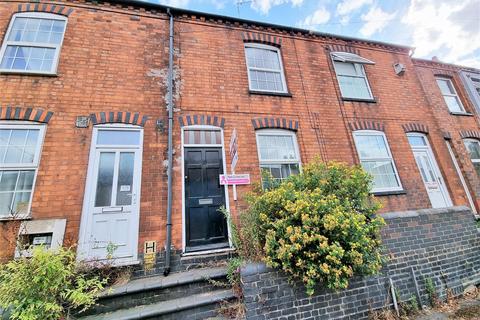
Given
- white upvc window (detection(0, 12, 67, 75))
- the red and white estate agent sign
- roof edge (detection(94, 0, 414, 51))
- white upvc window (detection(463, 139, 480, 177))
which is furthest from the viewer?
white upvc window (detection(463, 139, 480, 177))

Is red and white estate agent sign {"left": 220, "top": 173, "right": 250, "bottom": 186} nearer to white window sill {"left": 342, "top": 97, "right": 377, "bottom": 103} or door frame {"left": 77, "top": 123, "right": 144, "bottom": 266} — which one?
door frame {"left": 77, "top": 123, "right": 144, "bottom": 266}

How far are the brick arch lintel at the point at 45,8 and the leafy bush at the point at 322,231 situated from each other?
6761mm

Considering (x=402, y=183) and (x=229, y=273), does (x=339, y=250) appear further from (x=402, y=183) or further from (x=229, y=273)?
(x=402, y=183)

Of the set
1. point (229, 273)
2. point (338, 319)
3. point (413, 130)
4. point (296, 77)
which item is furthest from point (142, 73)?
point (413, 130)

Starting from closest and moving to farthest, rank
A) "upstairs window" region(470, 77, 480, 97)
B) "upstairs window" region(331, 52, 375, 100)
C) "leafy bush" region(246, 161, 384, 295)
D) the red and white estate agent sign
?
"leafy bush" region(246, 161, 384, 295) < the red and white estate agent sign < "upstairs window" region(331, 52, 375, 100) < "upstairs window" region(470, 77, 480, 97)

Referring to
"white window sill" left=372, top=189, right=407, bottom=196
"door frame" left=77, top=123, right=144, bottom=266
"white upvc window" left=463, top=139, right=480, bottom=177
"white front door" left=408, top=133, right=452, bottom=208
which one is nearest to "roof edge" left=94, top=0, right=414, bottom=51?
"door frame" left=77, top=123, right=144, bottom=266

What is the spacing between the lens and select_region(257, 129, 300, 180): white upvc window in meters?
5.70

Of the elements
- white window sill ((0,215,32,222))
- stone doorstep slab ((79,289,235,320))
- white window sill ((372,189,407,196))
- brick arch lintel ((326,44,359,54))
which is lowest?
stone doorstep slab ((79,289,235,320))

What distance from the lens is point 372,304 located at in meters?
3.43

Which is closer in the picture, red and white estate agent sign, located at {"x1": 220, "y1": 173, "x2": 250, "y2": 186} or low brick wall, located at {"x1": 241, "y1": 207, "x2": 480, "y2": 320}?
low brick wall, located at {"x1": 241, "y1": 207, "x2": 480, "y2": 320}

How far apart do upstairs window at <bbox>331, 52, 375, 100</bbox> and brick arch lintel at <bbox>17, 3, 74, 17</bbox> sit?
810 centimetres

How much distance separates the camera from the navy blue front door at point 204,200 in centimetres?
472

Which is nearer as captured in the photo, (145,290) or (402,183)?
(145,290)

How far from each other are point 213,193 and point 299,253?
254 cm
